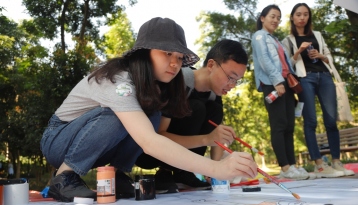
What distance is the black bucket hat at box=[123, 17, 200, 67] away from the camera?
1.43m

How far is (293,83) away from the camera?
9.35 feet

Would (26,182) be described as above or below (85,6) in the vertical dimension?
below

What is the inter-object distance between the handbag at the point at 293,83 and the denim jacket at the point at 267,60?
9 centimetres

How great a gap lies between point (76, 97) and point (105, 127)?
9.6 inches

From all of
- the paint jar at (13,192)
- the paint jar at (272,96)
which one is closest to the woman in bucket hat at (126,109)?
the paint jar at (13,192)

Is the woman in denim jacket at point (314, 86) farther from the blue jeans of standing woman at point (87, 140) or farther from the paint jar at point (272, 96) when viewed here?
the blue jeans of standing woman at point (87, 140)

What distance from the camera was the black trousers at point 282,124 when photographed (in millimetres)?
2734

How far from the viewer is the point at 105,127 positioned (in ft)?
4.94

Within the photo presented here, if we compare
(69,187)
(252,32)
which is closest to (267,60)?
(69,187)

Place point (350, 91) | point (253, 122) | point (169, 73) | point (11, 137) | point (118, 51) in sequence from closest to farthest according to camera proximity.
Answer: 1. point (169, 73)
2. point (350, 91)
3. point (11, 137)
4. point (118, 51)
5. point (253, 122)

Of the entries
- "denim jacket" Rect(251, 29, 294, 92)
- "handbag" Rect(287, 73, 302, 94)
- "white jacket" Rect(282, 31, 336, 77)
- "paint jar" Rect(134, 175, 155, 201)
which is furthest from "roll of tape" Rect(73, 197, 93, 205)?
"white jacket" Rect(282, 31, 336, 77)

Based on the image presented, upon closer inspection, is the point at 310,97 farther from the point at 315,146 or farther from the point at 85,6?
the point at 85,6

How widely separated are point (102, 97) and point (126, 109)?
140 mm

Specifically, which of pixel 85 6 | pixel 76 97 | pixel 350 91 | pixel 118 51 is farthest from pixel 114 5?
pixel 76 97
